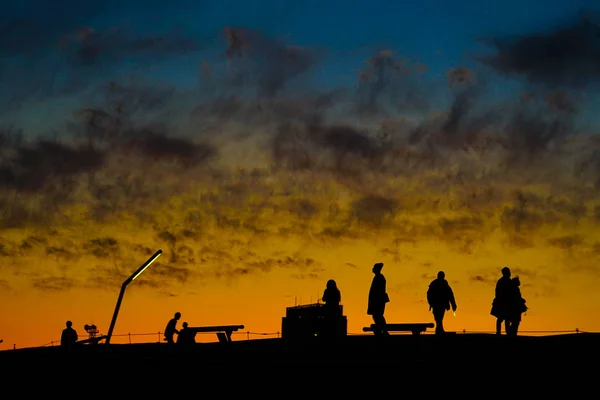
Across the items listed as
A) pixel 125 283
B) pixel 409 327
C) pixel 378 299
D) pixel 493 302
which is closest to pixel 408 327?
pixel 409 327

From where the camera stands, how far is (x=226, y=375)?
27.5 m

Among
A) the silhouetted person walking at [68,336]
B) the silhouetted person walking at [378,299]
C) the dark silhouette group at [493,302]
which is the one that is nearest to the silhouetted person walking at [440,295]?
the dark silhouette group at [493,302]

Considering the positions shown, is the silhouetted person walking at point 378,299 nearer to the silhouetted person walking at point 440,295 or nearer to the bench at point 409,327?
the bench at point 409,327

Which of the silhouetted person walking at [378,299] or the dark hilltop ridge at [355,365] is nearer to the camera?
the dark hilltop ridge at [355,365]

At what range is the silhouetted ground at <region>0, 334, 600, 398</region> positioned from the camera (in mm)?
25453

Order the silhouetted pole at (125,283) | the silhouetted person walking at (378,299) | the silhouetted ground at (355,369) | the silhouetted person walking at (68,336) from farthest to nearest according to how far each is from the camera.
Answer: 1. the silhouetted pole at (125,283)
2. the silhouetted person walking at (68,336)
3. the silhouetted person walking at (378,299)
4. the silhouetted ground at (355,369)

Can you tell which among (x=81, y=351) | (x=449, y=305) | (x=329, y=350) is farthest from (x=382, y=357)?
(x=81, y=351)

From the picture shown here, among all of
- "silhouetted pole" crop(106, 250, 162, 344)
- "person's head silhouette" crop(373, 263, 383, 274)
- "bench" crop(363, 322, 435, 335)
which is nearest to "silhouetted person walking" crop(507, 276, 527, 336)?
"bench" crop(363, 322, 435, 335)

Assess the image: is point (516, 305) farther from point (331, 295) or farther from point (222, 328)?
point (222, 328)

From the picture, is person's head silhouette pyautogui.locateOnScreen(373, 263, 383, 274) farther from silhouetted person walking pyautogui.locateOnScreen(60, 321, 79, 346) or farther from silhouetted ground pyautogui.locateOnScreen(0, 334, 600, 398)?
silhouetted person walking pyautogui.locateOnScreen(60, 321, 79, 346)

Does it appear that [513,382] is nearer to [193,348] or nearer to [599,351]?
[599,351]

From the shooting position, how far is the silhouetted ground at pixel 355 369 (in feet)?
83.5

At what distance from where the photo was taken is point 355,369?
27.2 m

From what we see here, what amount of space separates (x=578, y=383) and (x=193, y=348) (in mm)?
15598
